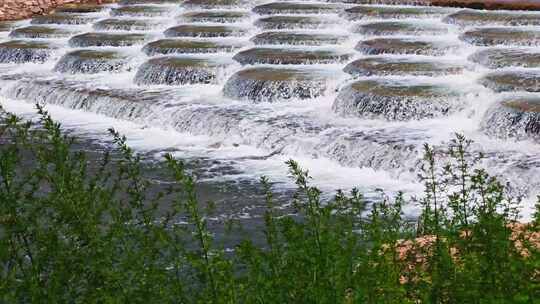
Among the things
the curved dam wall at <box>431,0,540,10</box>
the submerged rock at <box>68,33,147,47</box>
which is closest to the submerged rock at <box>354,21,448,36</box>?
the curved dam wall at <box>431,0,540,10</box>

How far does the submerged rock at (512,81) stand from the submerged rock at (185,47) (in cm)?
650

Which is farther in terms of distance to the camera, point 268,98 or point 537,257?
point 268,98

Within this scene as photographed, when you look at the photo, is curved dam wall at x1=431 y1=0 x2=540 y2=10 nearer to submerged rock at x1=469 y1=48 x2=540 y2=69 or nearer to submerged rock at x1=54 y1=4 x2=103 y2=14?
submerged rock at x1=469 y1=48 x2=540 y2=69

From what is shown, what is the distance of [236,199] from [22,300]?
5872 mm

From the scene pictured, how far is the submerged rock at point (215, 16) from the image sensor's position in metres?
22.9

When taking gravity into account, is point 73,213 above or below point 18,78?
above

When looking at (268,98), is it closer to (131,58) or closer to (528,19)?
(131,58)

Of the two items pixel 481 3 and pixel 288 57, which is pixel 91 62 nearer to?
pixel 288 57

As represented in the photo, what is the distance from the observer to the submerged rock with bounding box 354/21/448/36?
19.0 metres

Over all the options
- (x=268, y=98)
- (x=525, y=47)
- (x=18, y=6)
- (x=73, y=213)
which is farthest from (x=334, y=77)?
(x=18, y=6)

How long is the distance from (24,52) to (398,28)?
845cm

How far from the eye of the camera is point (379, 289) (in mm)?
A: 4922

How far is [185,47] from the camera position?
19.2 m

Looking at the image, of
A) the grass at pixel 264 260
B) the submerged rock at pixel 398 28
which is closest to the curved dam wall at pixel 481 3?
the submerged rock at pixel 398 28
